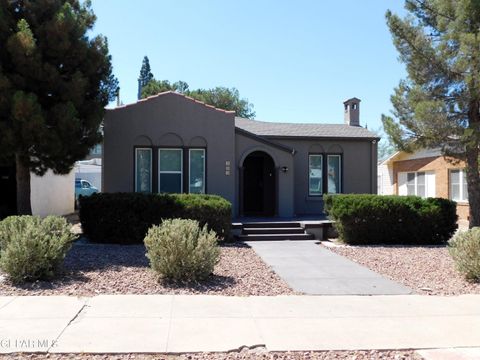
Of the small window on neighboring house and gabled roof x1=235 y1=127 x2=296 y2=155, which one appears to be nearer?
gabled roof x1=235 y1=127 x2=296 y2=155

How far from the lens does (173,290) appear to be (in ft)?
25.5

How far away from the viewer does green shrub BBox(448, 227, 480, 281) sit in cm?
860

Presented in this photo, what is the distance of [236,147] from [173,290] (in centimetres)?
934

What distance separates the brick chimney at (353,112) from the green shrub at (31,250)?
1605 centimetres

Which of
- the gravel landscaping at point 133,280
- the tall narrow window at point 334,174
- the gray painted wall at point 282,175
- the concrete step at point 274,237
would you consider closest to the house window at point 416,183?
the tall narrow window at point 334,174

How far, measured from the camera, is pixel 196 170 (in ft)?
53.2

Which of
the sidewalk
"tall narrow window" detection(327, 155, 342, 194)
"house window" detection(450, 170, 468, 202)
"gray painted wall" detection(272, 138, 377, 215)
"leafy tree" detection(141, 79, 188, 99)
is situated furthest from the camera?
"leafy tree" detection(141, 79, 188, 99)

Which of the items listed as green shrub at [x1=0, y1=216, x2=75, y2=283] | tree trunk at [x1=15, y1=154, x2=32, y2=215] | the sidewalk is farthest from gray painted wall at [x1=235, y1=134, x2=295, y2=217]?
the sidewalk

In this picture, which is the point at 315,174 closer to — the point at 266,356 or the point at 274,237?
the point at 274,237

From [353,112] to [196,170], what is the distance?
9341 mm

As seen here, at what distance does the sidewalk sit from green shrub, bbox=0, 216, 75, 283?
93 centimetres

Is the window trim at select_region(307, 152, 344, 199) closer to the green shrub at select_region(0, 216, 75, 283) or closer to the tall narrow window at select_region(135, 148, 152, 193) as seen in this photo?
the tall narrow window at select_region(135, 148, 152, 193)

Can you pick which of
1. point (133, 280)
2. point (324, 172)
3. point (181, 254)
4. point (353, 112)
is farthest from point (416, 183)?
point (133, 280)

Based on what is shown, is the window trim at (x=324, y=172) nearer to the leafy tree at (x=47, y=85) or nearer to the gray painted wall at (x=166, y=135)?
the gray painted wall at (x=166, y=135)
